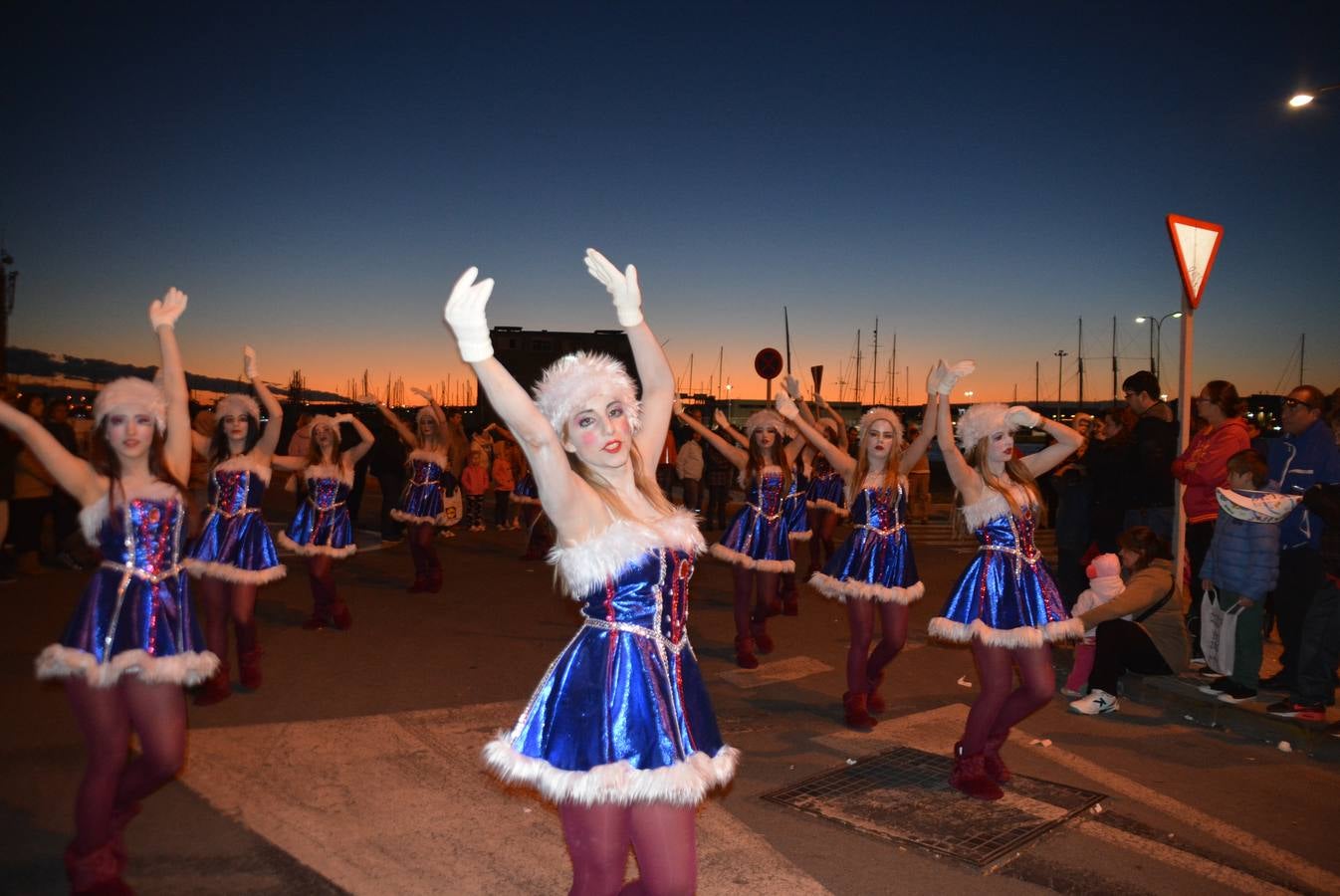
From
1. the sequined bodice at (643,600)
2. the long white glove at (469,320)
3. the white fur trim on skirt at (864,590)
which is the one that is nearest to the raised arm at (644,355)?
the sequined bodice at (643,600)

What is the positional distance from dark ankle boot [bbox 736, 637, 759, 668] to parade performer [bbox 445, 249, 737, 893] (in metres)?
4.72

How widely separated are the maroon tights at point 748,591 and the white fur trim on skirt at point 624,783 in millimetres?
5104

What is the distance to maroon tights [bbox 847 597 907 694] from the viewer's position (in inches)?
248

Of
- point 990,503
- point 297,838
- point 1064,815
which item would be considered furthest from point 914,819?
point 297,838

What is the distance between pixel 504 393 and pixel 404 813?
2.83 meters

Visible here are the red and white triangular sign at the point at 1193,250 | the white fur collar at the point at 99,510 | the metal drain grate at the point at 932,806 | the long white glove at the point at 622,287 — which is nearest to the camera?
the long white glove at the point at 622,287

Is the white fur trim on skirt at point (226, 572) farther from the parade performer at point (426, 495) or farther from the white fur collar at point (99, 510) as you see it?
the parade performer at point (426, 495)

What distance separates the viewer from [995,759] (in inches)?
204

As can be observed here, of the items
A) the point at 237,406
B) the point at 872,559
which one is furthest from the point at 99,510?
the point at 872,559

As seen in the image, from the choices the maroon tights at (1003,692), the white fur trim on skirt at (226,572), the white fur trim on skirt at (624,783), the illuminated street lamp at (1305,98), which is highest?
the illuminated street lamp at (1305,98)

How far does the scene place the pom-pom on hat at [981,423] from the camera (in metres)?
5.43

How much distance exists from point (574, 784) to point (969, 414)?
141 inches

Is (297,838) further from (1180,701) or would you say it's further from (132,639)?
(1180,701)

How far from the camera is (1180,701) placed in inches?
266
